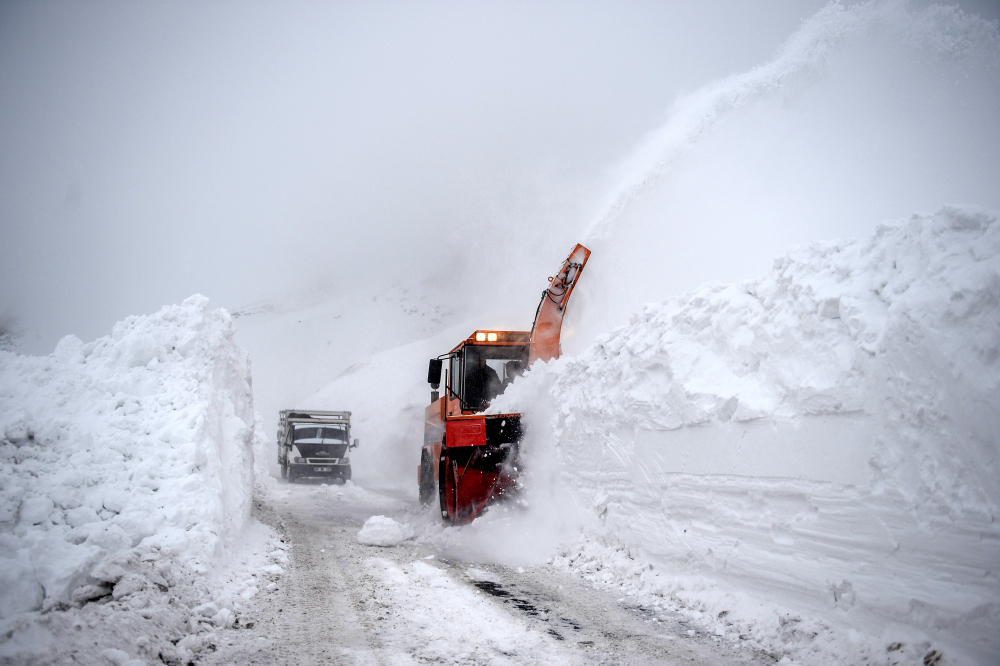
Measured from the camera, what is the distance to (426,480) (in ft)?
34.0

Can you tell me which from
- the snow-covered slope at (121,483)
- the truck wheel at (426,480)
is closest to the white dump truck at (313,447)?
the truck wheel at (426,480)

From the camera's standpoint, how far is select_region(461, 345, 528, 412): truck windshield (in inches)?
357

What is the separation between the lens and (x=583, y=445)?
6906mm

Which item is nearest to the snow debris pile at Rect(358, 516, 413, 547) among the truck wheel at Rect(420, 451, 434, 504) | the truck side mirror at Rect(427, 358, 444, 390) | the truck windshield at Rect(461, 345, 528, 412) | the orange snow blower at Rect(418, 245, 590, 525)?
the orange snow blower at Rect(418, 245, 590, 525)

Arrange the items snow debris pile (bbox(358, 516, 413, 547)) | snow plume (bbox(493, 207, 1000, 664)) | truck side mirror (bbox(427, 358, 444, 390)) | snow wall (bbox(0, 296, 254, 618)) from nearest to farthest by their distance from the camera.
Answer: snow plume (bbox(493, 207, 1000, 664))
snow wall (bbox(0, 296, 254, 618))
snow debris pile (bbox(358, 516, 413, 547))
truck side mirror (bbox(427, 358, 444, 390))

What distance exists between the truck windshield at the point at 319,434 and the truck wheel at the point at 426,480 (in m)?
8.76

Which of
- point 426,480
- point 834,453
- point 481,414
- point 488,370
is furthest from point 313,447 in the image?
point 834,453

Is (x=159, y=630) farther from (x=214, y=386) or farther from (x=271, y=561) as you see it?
(x=214, y=386)

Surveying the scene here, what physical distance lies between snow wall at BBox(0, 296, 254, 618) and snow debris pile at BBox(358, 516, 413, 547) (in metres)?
1.60

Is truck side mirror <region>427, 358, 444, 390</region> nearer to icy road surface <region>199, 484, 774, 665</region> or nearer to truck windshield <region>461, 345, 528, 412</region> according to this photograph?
truck windshield <region>461, 345, 528, 412</region>

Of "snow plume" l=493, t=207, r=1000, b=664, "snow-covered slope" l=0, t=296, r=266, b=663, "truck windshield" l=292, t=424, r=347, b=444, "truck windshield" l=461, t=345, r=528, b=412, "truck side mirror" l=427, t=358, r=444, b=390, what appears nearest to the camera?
"snow plume" l=493, t=207, r=1000, b=664

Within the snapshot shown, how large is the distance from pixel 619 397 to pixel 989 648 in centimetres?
370

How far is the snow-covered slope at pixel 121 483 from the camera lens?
3627mm

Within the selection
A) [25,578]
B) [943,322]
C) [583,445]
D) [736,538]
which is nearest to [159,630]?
[25,578]
